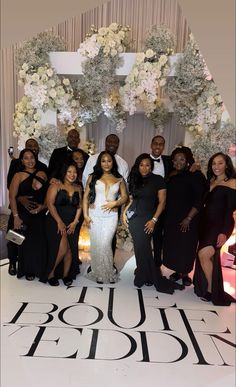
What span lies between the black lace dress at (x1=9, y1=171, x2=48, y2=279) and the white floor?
0.11 metres

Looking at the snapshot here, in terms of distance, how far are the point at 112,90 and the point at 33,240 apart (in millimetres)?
1052

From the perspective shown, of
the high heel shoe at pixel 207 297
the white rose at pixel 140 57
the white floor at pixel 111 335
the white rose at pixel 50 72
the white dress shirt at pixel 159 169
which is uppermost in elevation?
the white rose at pixel 140 57

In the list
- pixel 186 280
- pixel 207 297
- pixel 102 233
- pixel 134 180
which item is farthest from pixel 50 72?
pixel 186 280

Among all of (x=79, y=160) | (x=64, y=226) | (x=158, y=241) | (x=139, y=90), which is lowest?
(x=158, y=241)

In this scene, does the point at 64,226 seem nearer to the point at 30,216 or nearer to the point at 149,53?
the point at 30,216

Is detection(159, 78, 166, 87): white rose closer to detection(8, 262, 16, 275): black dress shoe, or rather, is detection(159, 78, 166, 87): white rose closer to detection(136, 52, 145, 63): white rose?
detection(136, 52, 145, 63): white rose

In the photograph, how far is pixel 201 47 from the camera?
373 millimetres

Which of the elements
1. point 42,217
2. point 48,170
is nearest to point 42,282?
point 42,217

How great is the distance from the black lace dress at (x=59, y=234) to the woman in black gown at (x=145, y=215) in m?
0.29

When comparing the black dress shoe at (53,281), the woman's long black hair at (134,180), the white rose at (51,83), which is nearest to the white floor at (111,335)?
the black dress shoe at (53,281)

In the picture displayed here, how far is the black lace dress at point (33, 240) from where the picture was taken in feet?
5.47

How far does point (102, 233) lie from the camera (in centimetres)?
192

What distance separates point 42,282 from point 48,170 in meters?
0.67

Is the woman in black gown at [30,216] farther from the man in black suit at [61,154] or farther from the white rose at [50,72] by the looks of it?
the white rose at [50,72]
